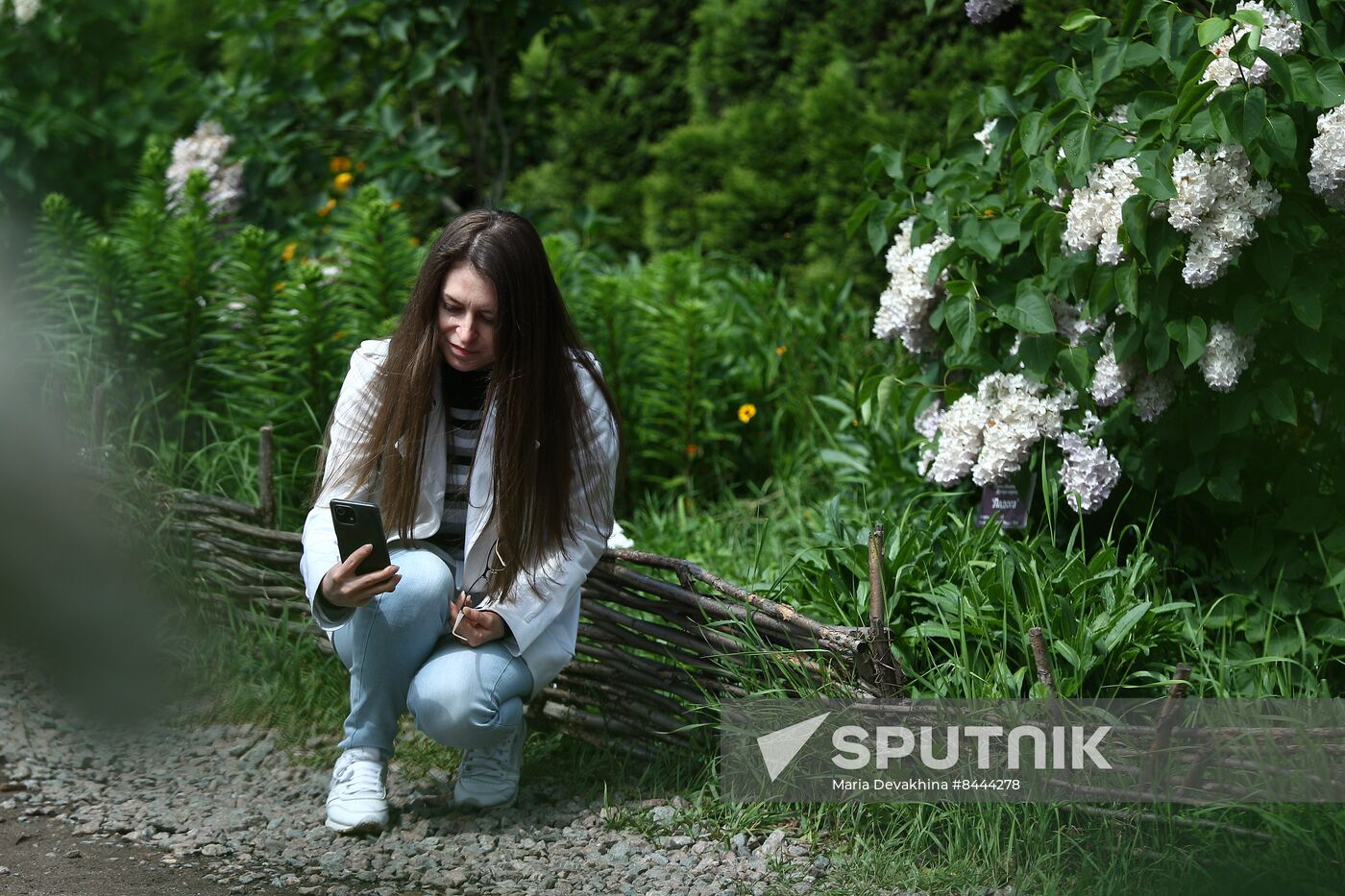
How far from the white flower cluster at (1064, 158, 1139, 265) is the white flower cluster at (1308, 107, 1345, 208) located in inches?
12.3

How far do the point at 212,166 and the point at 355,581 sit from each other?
2.77 m

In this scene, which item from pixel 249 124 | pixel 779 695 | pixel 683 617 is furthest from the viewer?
pixel 249 124

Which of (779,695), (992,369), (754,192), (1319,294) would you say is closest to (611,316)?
(754,192)

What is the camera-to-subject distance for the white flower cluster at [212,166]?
15.5 feet

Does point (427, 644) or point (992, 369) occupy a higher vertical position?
point (992, 369)

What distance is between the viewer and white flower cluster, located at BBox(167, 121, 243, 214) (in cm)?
473

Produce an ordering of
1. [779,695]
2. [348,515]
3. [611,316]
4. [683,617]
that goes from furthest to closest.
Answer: [611,316] → [683,617] → [779,695] → [348,515]

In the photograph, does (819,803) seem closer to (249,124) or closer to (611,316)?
(611,316)

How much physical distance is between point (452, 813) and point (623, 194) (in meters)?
3.36

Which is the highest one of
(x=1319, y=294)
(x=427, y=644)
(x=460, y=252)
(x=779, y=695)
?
(x=460, y=252)

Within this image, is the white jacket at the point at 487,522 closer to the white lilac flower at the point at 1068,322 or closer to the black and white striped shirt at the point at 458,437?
the black and white striped shirt at the point at 458,437

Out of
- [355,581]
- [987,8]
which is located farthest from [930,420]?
[355,581]

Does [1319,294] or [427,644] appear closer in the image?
[1319,294]

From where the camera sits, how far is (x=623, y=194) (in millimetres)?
5598
